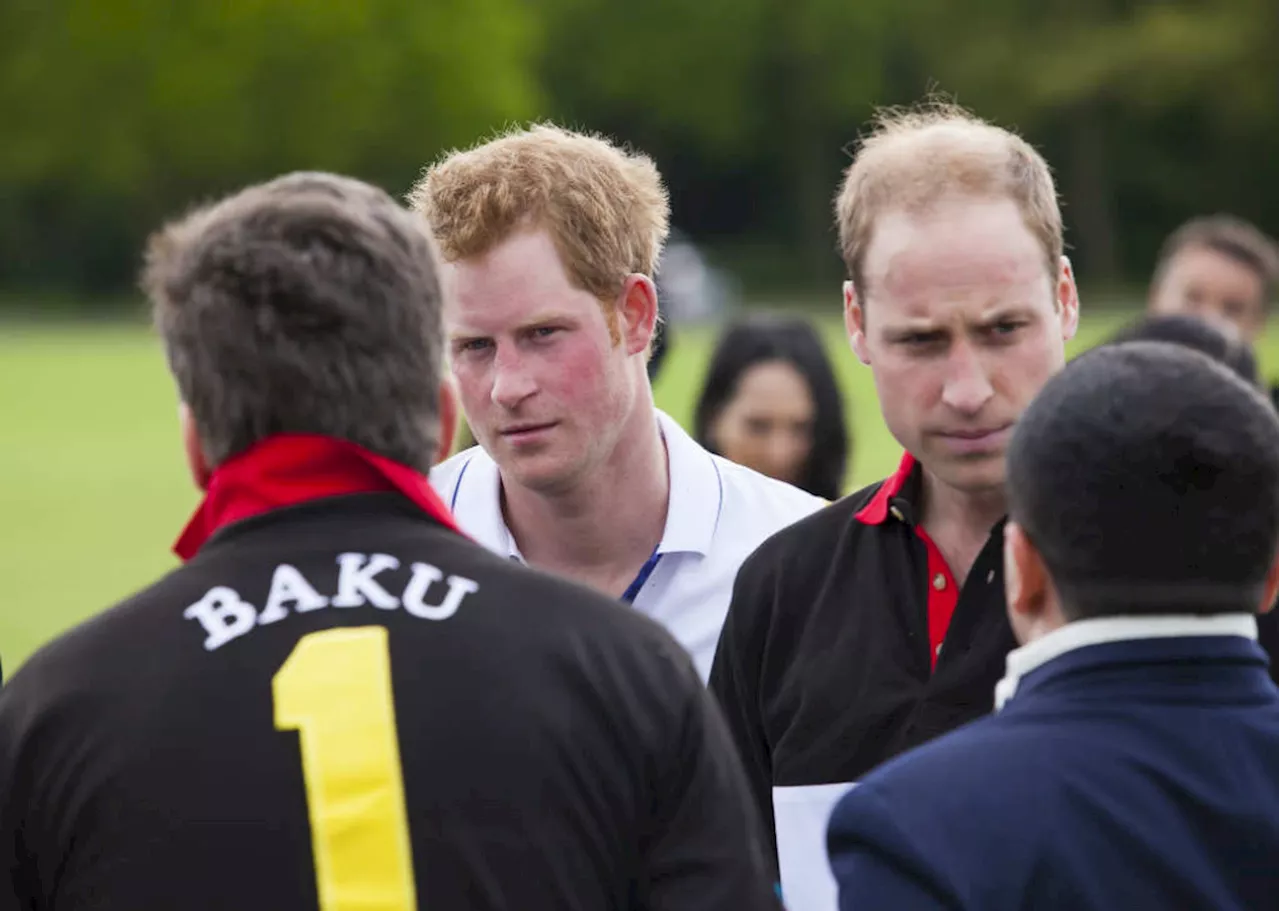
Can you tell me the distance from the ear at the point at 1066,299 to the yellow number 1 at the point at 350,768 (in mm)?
1671

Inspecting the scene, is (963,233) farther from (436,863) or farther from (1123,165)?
(1123,165)

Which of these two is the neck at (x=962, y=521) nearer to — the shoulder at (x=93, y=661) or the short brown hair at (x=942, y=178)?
the short brown hair at (x=942, y=178)

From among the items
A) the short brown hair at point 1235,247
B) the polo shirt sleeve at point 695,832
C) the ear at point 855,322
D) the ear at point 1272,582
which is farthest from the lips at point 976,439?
the short brown hair at point 1235,247

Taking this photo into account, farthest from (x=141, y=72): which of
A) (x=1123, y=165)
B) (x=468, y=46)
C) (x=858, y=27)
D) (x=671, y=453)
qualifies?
(x=671, y=453)

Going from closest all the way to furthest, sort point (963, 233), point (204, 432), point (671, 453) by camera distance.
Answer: point (204, 432)
point (963, 233)
point (671, 453)

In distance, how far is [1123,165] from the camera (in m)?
68.3

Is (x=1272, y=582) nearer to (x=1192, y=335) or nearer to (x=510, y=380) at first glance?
(x=510, y=380)

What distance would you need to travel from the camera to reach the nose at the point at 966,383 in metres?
3.38

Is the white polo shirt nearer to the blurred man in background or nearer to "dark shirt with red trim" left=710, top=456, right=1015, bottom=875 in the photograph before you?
"dark shirt with red trim" left=710, top=456, right=1015, bottom=875

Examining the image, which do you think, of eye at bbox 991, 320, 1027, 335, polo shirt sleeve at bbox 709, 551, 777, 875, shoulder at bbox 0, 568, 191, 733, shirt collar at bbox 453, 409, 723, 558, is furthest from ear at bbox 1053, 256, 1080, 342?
shoulder at bbox 0, 568, 191, 733

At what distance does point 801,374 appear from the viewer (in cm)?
754

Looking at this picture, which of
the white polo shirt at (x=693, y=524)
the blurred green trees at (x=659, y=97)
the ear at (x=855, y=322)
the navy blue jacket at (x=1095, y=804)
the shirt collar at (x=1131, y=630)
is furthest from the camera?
the blurred green trees at (x=659, y=97)

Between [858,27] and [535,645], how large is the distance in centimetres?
7226

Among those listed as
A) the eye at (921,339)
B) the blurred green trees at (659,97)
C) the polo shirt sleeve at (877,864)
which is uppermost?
the blurred green trees at (659,97)
